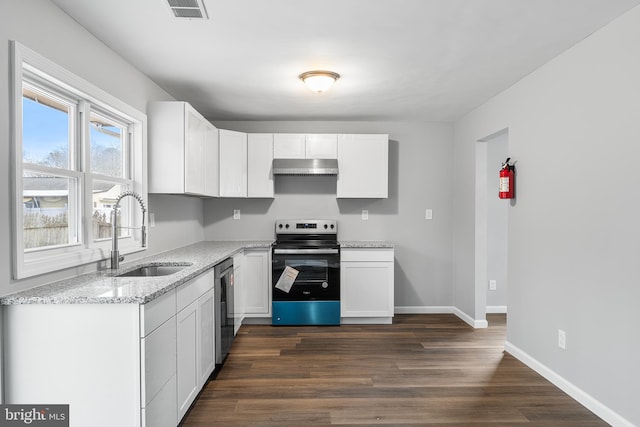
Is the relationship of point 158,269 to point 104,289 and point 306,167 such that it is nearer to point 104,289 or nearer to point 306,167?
point 104,289

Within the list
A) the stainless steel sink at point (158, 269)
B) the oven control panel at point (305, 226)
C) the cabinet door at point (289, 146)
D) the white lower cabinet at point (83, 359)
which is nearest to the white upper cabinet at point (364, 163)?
the cabinet door at point (289, 146)

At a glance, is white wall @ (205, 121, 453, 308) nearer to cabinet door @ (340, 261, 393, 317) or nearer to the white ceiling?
cabinet door @ (340, 261, 393, 317)

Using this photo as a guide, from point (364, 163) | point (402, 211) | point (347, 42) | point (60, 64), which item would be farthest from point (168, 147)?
point (402, 211)

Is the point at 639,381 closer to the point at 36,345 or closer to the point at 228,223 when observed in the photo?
the point at 36,345

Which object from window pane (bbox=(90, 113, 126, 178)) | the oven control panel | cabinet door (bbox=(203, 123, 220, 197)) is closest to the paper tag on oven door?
the oven control panel

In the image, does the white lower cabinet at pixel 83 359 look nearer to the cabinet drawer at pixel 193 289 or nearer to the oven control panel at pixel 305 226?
the cabinet drawer at pixel 193 289

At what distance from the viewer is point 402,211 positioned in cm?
487

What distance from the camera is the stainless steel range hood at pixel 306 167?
14.5 ft

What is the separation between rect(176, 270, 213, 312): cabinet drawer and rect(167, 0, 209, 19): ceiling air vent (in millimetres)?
1571

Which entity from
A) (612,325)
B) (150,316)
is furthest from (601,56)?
(150,316)

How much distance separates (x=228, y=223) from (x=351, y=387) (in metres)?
2.70

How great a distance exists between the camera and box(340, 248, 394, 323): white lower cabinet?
4316mm

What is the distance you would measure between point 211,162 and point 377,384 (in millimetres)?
2641

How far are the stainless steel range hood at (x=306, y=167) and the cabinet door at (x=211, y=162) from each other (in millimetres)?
665
